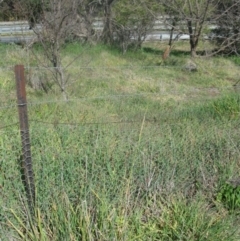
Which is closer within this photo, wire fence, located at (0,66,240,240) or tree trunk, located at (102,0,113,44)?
wire fence, located at (0,66,240,240)

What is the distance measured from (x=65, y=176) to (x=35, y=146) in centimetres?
54

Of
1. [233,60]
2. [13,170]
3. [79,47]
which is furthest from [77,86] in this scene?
[233,60]

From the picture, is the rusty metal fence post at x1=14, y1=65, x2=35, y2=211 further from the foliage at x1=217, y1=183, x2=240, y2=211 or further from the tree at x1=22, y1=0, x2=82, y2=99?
the tree at x1=22, y1=0, x2=82, y2=99

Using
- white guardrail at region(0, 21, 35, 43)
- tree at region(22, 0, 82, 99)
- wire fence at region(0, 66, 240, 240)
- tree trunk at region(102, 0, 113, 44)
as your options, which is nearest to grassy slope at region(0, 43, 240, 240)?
wire fence at region(0, 66, 240, 240)

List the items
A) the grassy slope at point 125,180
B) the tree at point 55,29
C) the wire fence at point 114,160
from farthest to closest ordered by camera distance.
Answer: the tree at point 55,29
the wire fence at point 114,160
the grassy slope at point 125,180

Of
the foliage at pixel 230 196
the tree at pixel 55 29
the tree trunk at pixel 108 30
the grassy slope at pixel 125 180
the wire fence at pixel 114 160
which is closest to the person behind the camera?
the grassy slope at pixel 125 180

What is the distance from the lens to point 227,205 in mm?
3295

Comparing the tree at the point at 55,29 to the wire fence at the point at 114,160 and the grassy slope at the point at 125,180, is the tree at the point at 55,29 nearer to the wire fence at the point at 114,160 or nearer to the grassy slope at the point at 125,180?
the wire fence at the point at 114,160

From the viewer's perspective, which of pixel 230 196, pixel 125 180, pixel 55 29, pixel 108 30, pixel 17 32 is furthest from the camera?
pixel 108 30

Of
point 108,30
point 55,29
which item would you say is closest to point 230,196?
point 55,29

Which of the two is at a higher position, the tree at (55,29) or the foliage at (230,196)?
the tree at (55,29)

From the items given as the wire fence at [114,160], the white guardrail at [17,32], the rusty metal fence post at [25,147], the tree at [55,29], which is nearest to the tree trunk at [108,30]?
the white guardrail at [17,32]

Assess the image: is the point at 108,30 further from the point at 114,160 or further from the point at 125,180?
the point at 125,180

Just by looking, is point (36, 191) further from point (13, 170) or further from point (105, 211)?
point (105, 211)
